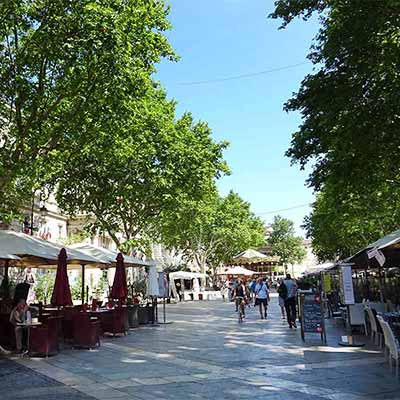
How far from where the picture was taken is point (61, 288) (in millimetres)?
12359

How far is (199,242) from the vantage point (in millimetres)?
49250

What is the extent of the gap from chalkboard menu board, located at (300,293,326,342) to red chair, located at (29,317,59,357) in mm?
6521

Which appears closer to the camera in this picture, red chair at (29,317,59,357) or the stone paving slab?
the stone paving slab

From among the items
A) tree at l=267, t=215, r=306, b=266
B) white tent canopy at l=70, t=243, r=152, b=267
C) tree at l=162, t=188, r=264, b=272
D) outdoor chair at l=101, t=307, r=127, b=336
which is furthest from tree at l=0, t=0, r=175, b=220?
tree at l=267, t=215, r=306, b=266

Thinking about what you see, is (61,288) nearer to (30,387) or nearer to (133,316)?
(30,387)

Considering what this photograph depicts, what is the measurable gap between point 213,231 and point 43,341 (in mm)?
38653

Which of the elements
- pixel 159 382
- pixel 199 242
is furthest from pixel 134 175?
pixel 199 242

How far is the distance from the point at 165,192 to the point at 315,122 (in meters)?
13.4

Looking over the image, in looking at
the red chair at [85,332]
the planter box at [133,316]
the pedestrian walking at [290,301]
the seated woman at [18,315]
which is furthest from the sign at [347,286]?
the planter box at [133,316]

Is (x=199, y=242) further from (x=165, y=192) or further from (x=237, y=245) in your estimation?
(x=165, y=192)

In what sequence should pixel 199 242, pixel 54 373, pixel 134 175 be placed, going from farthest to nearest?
pixel 199 242, pixel 134 175, pixel 54 373

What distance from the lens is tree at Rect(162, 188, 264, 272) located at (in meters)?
40.7

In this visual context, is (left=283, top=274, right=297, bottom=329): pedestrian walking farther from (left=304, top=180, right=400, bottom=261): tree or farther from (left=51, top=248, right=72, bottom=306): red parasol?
(left=51, top=248, right=72, bottom=306): red parasol

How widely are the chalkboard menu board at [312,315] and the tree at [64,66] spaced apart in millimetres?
7603
